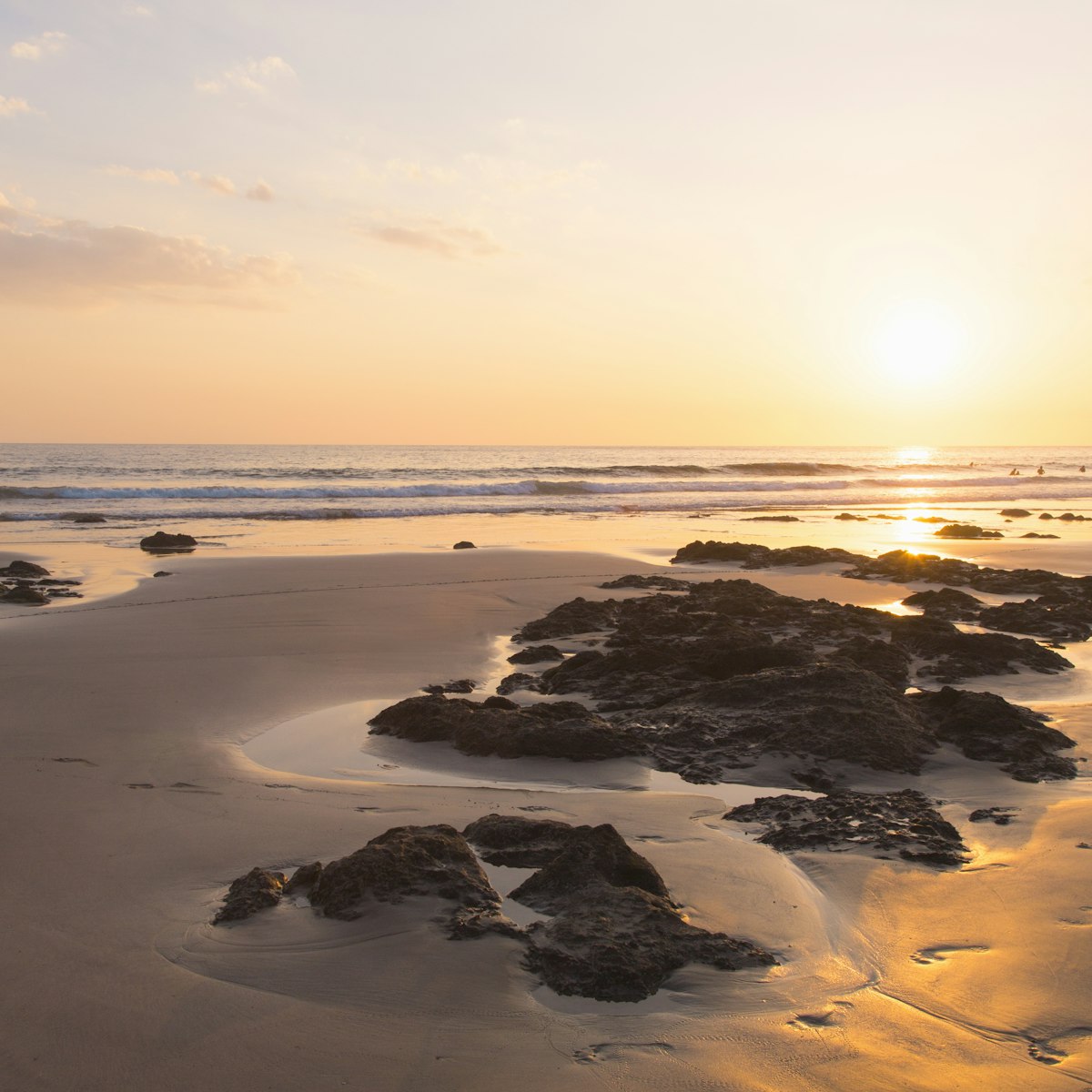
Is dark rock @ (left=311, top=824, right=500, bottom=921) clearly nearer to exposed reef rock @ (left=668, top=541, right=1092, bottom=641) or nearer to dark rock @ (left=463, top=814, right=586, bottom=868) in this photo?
dark rock @ (left=463, top=814, right=586, bottom=868)

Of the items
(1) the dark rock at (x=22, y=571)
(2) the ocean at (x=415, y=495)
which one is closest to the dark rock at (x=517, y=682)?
(1) the dark rock at (x=22, y=571)

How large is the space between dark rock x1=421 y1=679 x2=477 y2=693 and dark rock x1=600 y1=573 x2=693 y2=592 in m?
5.34

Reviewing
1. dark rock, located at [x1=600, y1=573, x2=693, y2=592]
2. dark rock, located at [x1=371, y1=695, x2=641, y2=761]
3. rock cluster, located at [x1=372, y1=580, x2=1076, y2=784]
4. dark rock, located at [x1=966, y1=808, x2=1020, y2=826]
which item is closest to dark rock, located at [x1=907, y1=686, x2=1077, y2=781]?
rock cluster, located at [x1=372, y1=580, x2=1076, y2=784]

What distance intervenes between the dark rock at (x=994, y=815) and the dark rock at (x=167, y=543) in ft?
52.1

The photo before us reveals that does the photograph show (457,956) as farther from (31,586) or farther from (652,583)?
(31,586)

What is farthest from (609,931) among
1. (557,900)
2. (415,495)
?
(415,495)

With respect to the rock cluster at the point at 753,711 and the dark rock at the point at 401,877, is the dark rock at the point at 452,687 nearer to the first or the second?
the rock cluster at the point at 753,711

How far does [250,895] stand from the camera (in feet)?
11.2

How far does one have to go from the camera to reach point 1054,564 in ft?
51.9

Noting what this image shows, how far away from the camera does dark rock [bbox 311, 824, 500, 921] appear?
3.34 m

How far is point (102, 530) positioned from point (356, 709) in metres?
18.8

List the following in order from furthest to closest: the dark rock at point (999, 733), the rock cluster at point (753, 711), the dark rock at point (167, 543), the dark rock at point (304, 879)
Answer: the dark rock at point (167, 543)
the rock cluster at point (753, 711)
the dark rock at point (999, 733)
the dark rock at point (304, 879)

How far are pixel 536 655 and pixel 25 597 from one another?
22.5 feet

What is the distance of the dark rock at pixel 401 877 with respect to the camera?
334cm
